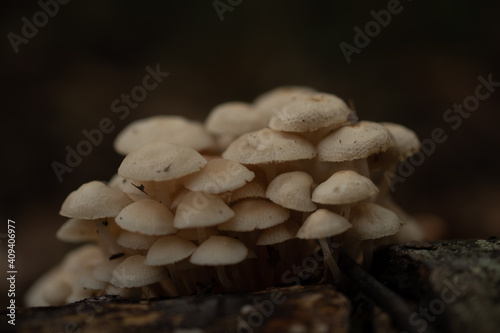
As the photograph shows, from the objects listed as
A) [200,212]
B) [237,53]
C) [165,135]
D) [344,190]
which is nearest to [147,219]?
[200,212]

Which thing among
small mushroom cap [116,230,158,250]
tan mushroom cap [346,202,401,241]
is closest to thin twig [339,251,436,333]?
tan mushroom cap [346,202,401,241]

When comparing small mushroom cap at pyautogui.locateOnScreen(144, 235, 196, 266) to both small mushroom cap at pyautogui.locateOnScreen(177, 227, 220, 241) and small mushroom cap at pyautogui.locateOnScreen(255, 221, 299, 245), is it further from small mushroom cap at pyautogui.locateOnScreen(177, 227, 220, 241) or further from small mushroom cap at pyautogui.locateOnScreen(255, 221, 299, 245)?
small mushroom cap at pyautogui.locateOnScreen(255, 221, 299, 245)

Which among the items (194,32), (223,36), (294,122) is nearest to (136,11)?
(194,32)

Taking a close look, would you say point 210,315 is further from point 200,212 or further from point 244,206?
point 244,206

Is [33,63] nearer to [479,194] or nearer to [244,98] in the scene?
[244,98]

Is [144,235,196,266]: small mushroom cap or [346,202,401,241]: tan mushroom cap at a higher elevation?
[144,235,196,266]: small mushroom cap

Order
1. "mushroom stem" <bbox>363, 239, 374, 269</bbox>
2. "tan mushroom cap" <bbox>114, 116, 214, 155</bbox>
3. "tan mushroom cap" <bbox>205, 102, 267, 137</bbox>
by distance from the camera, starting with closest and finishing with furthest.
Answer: "mushroom stem" <bbox>363, 239, 374, 269</bbox>, "tan mushroom cap" <bbox>114, 116, 214, 155</bbox>, "tan mushroom cap" <bbox>205, 102, 267, 137</bbox>
